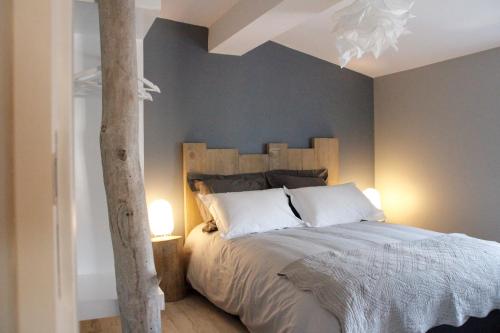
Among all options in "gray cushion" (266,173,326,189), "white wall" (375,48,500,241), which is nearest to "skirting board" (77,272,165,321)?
"gray cushion" (266,173,326,189)

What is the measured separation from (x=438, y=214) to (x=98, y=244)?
3.11 meters

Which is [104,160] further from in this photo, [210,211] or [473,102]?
[473,102]

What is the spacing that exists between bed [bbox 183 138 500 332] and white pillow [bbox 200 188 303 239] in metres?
0.09

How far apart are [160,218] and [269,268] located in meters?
1.31

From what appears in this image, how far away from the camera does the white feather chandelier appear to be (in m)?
1.96

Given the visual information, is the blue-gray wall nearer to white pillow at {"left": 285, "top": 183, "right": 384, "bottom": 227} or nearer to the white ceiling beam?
the white ceiling beam

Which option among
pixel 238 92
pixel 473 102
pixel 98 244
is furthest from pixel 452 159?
pixel 98 244

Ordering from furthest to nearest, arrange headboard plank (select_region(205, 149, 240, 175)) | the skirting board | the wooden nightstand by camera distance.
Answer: headboard plank (select_region(205, 149, 240, 175)) → the wooden nightstand → the skirting board

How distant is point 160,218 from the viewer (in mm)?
3305

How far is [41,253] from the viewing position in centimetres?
32

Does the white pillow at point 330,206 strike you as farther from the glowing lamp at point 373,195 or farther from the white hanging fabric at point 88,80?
the white hanging fabric at point 88,80

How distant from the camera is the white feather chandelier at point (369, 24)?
196 centimetres

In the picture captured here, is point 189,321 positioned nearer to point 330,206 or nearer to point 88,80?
point 330,206

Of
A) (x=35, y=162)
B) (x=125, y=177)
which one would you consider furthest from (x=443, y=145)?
(x=35, y=162)
